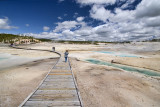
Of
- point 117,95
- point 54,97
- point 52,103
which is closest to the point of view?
point 52,103

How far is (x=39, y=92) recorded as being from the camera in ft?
16.8

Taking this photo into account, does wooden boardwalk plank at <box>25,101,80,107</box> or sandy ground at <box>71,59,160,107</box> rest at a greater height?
wooden boardwalk plank at <box>25,101,80,107</box>

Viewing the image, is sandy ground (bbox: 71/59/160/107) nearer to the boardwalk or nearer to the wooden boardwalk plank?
the boardwalk

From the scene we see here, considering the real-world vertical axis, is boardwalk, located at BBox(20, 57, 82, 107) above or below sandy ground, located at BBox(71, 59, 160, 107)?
above

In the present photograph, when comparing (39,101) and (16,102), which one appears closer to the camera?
(39,101)

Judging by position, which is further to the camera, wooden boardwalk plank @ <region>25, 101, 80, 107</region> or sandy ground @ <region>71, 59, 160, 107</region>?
sandy ground @ <region>71, 59, 160, 107</region>

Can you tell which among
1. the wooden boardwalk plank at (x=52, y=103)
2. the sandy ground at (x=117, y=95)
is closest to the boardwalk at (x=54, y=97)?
the wooden boardwalk plank at (x=52, y=103)

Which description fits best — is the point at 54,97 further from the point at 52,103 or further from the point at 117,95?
the point at 117,95

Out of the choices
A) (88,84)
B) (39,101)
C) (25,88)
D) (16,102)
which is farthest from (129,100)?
(25,88)

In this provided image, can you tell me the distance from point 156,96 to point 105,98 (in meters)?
4.05

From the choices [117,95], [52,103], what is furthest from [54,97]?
[117,95]

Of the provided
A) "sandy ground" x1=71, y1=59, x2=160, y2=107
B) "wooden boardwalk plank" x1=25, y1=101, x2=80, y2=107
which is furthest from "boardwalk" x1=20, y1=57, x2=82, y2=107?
"sandy ground" x1=71, y1=59, x2=160, y2=107

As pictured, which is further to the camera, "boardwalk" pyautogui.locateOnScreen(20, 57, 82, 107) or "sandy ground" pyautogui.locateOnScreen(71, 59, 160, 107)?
"sandy ground" pyautogui.locateOnScreen(71, 59, 160, 107)

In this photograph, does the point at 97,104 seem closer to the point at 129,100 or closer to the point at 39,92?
the point at 129,100
